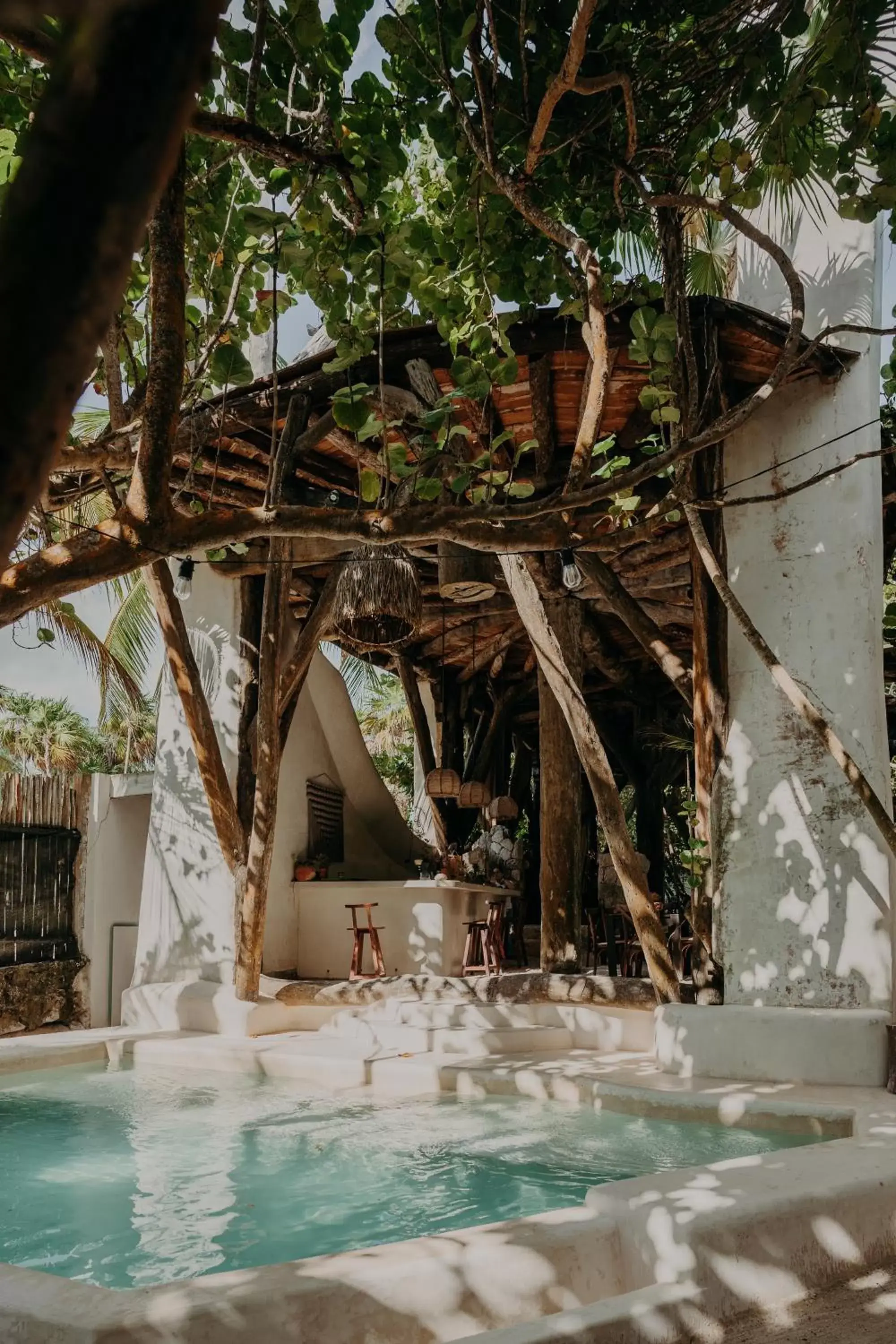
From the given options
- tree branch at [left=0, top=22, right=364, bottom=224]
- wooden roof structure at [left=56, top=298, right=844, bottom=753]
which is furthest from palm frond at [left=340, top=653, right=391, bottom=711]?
tree branch at [left=0, top=22, right=364, bottom=224]

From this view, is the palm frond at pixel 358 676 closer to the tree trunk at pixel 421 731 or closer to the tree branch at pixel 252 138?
the tree trunk at pixel 421 731

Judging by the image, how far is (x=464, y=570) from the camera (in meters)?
6.25

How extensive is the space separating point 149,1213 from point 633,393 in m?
5.42

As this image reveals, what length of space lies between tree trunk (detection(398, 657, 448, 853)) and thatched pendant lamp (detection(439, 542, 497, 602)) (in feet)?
16.8

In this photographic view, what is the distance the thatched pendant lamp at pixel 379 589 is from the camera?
263 inches

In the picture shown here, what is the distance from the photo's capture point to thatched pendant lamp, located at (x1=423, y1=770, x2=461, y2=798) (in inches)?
397

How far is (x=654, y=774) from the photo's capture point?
1405 cm

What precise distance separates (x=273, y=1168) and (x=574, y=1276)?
1962 mm

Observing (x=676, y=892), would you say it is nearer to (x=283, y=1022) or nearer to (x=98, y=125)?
(x=283, y=1022)

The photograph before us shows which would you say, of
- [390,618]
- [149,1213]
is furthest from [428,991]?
[149,1213]

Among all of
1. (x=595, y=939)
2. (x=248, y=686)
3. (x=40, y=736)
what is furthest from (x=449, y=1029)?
(x=40, y=736)

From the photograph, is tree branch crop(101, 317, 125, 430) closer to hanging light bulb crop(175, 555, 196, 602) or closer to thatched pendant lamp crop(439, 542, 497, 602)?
thatched pendant lamp crop(439, 542, 497, 602)

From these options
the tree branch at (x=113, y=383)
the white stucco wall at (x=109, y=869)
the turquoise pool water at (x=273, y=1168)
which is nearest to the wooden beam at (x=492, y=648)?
the white stucco wall at (x=109, y=869)

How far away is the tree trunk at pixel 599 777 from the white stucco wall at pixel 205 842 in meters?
2.70
